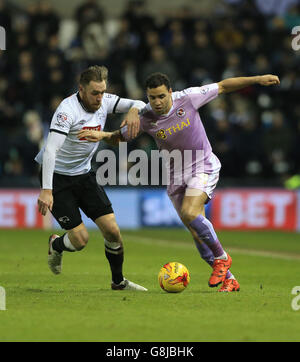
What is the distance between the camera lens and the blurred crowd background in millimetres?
19578

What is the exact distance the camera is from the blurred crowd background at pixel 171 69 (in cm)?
1958

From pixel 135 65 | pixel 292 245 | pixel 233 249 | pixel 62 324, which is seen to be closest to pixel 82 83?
pixel 62 324

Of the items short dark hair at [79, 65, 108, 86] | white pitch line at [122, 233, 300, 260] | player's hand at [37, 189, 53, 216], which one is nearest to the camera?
player's hand at [37, 189, 53, 216]

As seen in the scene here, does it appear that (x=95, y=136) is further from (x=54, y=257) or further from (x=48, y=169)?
(x=54, y=257)

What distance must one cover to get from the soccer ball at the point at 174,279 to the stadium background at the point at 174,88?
393 inches

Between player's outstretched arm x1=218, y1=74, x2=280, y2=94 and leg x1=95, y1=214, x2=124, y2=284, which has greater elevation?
player's outstretched arm x1=218, y1=74, x2=280, y2=94

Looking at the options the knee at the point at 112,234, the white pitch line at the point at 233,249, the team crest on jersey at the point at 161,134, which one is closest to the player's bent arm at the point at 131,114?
the team crest on jersey at the point at 161,134

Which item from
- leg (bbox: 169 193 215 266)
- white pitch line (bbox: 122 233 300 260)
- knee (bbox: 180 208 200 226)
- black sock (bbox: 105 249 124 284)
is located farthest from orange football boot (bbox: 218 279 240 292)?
white pitch line (bbox: 122 233 300 260)

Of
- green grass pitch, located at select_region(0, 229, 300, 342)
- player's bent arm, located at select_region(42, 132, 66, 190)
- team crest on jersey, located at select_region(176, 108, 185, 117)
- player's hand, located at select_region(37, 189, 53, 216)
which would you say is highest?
team crest on jersey, located at select_region(176, 108, 185, 117)

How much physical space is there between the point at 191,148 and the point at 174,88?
10.1 meters

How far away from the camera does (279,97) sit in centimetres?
2097

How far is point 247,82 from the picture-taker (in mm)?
9234

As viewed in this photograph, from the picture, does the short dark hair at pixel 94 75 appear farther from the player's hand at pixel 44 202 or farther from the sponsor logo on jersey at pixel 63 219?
the sponsor logo on jersey at pixel 63 219

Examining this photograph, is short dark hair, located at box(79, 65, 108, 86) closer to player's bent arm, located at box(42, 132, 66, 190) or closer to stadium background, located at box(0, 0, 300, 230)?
player's bent arm, located at box(42, 132, 66, 190)
